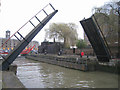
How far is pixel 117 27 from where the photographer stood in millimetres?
14055

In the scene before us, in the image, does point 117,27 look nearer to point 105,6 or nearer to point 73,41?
point 105,6

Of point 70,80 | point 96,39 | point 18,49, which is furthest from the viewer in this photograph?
point 96,39

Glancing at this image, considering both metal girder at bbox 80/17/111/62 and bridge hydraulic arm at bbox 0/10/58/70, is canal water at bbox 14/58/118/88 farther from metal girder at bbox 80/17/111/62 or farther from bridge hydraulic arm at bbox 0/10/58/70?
metal girder at bbox 80/17/111/62

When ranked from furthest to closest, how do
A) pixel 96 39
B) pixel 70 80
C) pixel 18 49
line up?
pixel 96 39
pixel 70 80
pixel 18 49

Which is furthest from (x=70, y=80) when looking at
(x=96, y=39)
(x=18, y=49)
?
(x=96, y=39)

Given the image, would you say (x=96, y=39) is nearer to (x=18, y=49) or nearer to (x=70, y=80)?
(x=70, y=80)

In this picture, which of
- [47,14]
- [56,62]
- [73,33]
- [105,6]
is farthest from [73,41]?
[47,14]

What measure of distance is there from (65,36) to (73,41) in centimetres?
295

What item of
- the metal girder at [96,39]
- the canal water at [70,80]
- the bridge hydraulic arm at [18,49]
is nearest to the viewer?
the canal water at [70,80]

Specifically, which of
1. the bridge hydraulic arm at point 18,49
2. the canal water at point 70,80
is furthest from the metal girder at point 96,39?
the bridge hydraulic arm at point 18,49

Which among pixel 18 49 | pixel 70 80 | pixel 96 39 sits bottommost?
pixel 70 80

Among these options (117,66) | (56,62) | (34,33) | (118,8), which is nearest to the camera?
(34,33)

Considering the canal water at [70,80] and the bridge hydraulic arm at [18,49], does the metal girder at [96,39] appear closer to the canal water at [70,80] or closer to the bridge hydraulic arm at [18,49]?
the canal water at [70,80]

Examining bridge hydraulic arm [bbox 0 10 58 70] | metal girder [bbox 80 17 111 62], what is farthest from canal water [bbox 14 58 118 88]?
metal girder [bbox 80 17 111 62]
